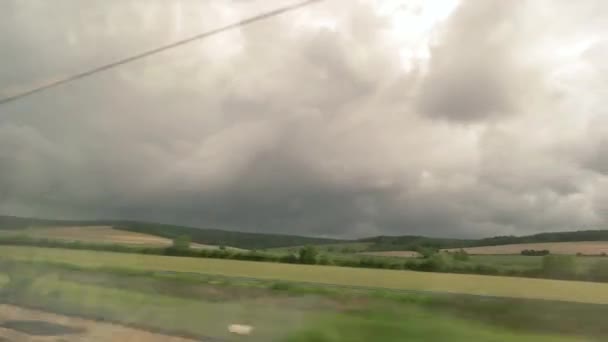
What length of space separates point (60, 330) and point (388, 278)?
6.33 meters

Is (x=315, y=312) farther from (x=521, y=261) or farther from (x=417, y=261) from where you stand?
(x=521, y=261)

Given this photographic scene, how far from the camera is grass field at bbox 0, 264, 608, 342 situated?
6.73 metres

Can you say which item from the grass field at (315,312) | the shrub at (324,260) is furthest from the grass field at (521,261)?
the shrub at (324,260)

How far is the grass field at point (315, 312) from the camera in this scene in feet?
22.1

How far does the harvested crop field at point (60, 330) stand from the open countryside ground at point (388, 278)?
133 centimetres

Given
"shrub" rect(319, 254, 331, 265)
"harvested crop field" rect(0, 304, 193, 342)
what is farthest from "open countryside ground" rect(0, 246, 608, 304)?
"harvested crop field" rect(0, 304, 193, 342)

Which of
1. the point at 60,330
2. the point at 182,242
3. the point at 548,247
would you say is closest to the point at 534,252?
the point at 548,247

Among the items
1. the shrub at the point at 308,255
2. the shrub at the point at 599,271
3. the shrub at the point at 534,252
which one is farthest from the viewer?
the shrub at the point at 308,255

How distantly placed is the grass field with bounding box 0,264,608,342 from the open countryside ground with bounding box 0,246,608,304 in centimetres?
13

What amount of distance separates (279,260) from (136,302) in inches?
135

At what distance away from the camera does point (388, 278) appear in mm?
8195

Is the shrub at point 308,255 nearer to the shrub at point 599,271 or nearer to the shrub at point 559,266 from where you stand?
the shrub at point 559,266

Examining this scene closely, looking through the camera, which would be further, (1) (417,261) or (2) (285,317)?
(2) (285,317)

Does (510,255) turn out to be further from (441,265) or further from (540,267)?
(441,265)
